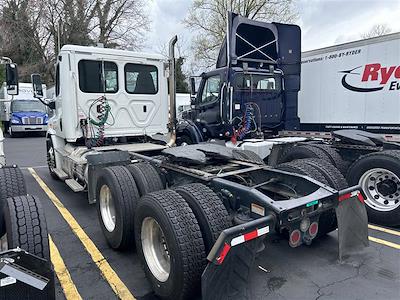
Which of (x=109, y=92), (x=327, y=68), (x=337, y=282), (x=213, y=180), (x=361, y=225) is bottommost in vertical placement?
(x=337, y=282)

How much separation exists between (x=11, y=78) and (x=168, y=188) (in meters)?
3.08

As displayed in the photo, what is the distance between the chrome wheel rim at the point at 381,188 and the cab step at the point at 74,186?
4589mm

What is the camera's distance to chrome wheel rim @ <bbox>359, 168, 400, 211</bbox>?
15.8 ft

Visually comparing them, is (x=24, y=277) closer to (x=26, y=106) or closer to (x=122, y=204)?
(x=122, y=204)

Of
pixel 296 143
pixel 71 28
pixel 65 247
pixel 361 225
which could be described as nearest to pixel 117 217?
pixel 65 247

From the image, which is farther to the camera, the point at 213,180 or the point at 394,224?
the point at 394,224

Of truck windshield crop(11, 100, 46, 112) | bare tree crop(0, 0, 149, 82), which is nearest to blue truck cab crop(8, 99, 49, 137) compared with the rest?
truck windshield crop(11, 100, 46, 112)

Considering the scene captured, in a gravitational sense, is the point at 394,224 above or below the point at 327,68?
below

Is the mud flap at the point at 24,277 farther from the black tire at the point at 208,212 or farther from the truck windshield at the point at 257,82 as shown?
the truck windshield at the point at 257,82

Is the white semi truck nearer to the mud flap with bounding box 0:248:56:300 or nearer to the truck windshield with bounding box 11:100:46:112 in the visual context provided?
the mud flap with bounding box 0:248:56:300

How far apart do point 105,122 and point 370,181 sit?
484 centimetres

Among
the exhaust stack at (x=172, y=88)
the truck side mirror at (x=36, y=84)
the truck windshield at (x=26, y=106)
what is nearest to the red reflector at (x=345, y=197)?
the exhaust stack at (x=172, y=88)

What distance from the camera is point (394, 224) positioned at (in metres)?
4.74

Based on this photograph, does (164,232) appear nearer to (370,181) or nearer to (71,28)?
(370,181)
